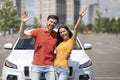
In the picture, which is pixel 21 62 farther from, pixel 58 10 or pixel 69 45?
pixel 58 10

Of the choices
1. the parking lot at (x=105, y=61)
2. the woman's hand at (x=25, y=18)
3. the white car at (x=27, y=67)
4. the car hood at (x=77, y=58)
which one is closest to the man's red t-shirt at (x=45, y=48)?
the woman's hand at (x=25, y=18)

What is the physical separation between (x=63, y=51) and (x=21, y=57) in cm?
195

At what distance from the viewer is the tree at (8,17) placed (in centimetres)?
8256

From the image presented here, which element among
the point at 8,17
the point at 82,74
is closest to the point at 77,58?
the point at 82,74

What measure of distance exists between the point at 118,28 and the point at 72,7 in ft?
228

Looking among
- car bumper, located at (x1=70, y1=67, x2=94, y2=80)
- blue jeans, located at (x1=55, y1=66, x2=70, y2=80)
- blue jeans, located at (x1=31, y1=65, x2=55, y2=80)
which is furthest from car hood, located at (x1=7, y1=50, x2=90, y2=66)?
blue jeans, located at (x1=55, y1=66, x2=70, y2=80)

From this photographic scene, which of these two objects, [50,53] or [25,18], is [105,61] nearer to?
[50,53]

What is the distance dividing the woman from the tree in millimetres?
77302

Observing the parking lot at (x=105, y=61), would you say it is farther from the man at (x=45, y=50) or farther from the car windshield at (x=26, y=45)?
the man at (x=45, y=50)

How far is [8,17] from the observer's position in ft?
272

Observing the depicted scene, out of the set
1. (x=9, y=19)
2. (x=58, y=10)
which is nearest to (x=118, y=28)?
(x=9, y=19)

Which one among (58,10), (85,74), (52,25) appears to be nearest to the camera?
(52,25)

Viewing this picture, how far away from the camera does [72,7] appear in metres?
188

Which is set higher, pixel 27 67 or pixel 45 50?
pixel 45 50
